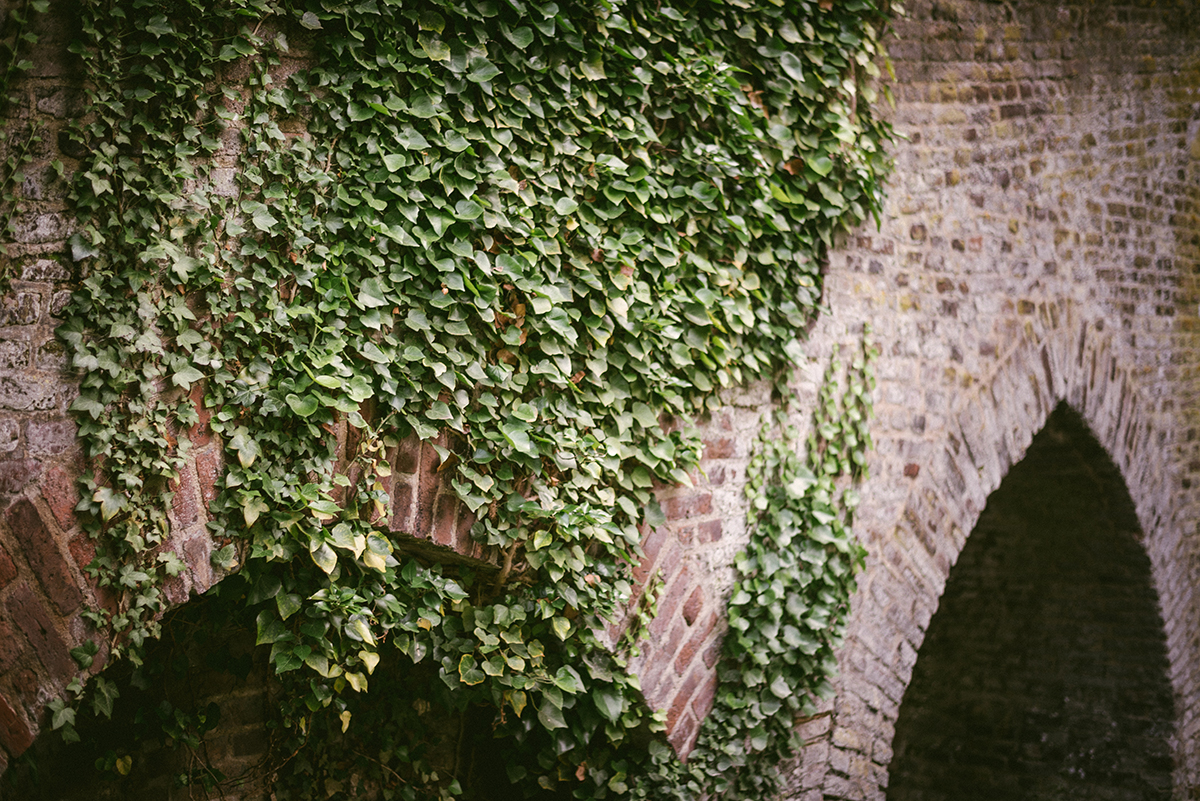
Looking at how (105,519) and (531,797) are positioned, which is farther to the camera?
(531,797)

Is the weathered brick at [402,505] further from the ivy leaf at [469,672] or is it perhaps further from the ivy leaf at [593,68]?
the ivy leaf at [593,68]

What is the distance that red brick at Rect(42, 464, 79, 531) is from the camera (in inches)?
64.8

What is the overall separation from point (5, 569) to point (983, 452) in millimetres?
3736

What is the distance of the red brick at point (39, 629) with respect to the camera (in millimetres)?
1589

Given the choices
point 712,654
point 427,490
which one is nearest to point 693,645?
point 712,654

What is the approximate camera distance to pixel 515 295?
2.30 m

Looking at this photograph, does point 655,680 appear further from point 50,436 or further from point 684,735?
point 50,436

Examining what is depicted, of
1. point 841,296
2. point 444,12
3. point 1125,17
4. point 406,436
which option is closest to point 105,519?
point 406,436

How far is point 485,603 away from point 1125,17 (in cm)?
523

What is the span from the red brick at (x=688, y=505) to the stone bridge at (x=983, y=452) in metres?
0.01

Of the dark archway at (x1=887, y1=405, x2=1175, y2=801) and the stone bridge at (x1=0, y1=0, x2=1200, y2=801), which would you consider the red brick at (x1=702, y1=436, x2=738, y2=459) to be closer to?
the stone bridge at (x1=0, y1=0, x2=1200, y2=801)

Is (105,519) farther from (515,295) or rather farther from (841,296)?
(841,296)

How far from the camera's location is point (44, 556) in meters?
1.63

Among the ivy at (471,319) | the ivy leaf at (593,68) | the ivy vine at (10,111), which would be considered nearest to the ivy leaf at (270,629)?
the ivy at (471,319)
